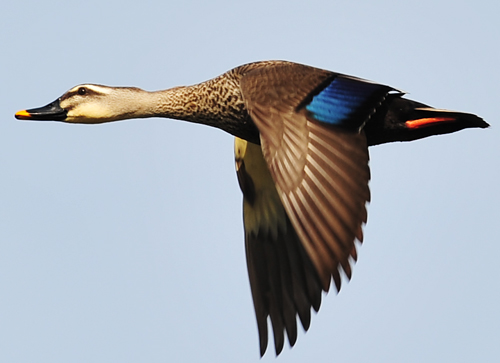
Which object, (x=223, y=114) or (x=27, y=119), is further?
(x=27, y=119)

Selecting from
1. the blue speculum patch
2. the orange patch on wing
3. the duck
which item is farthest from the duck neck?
the orange patch on wing

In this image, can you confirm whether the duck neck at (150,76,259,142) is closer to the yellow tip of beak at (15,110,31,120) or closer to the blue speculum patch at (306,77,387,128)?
the blue speculum patch at (306,77,387,128)

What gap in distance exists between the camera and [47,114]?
10539mm

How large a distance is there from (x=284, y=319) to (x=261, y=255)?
78 centimetres

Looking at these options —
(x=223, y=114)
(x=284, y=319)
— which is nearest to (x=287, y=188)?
(x=223, y=114)

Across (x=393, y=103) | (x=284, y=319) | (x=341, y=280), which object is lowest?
(x=284, y=319)

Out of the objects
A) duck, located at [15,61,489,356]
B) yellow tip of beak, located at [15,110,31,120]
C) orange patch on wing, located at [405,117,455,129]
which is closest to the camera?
duck, located at [15,61,489,356]

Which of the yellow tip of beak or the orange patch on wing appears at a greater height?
the yellow tip of beak

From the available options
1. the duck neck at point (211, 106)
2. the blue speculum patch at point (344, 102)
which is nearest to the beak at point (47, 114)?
the duck neck at point (211, 106)

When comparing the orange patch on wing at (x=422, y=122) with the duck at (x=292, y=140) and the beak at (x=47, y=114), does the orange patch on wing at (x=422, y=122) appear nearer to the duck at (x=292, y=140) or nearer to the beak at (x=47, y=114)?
the duck at (x=292, y=140)

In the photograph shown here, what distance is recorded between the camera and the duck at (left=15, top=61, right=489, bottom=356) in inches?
306

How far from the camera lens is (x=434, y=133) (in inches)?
385

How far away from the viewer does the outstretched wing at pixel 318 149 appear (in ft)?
25.0

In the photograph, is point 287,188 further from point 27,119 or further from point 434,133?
point 27,119
